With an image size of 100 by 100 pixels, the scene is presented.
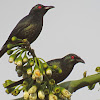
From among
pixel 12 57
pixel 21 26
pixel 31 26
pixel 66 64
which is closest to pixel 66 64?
pixel 66 64

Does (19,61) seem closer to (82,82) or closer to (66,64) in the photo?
(82,82)

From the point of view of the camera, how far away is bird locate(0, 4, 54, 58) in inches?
144

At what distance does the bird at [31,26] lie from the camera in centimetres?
367

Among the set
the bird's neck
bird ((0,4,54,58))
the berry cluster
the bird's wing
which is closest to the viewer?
the berry cluster

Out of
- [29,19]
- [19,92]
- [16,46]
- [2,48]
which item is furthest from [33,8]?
[19,92]

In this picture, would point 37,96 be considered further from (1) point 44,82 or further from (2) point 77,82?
(2) point 77,82

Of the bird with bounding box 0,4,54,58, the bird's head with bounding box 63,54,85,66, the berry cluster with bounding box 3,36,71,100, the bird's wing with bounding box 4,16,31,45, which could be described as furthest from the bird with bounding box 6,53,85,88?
the berry cluster with bounding box 3,36,71,100

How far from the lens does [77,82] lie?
2.97 m

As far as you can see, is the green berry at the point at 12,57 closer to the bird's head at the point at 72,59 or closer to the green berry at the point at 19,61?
the green berry at the point at 19,61

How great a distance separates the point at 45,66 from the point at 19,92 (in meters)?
0.43

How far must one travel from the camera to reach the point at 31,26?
375 centimetres

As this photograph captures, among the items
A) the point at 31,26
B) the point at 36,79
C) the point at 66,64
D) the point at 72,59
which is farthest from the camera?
the point at 66,64

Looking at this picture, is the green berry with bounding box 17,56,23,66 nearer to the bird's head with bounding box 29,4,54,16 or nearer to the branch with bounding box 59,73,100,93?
the branch with bounding box 59,73,100,93

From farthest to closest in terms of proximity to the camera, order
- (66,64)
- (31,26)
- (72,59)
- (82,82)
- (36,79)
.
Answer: (66,64) → (72,59) → (31,26) → (82,82) → (36,79)
